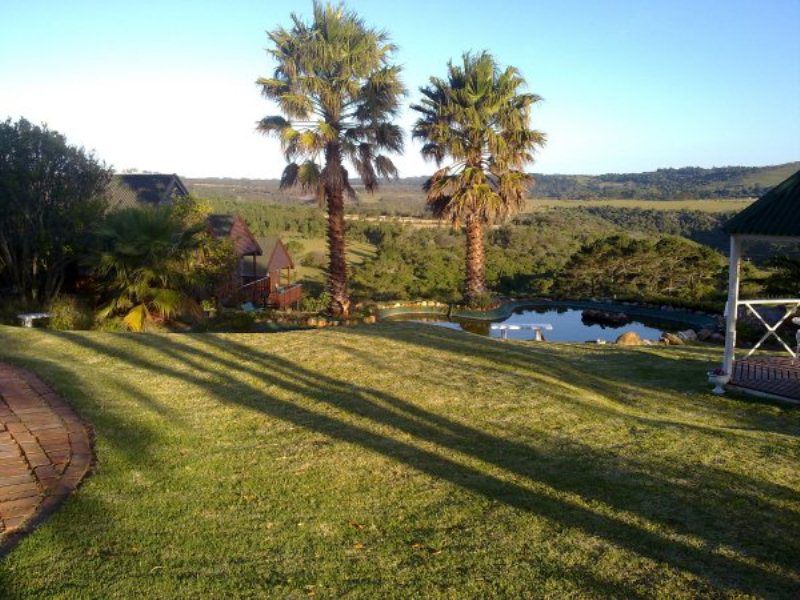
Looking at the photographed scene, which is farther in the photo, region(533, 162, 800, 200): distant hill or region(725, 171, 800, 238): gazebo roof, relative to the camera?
region(533, 162, 800, 200): distant hill

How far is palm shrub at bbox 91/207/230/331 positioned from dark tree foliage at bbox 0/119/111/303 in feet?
5.03

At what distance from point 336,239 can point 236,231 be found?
6358mm

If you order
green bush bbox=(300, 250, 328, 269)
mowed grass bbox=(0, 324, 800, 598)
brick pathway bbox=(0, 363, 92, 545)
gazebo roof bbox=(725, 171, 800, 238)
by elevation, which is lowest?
green bush bbox=(300, 250, 328, 269)

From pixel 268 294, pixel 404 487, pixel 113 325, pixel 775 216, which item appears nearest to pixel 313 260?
pixel 268 294

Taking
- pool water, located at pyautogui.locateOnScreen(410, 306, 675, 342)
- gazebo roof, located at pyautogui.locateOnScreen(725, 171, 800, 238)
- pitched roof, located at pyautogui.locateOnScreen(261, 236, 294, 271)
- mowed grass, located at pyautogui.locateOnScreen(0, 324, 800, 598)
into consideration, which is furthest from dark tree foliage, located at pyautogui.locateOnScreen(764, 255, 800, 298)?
pitched roof, located at pyautogui.locateOnScreen(261, 236, 294, 271)

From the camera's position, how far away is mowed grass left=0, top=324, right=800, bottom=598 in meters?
3.56

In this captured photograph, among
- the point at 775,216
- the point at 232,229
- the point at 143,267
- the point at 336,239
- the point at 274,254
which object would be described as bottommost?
the point at 274,254

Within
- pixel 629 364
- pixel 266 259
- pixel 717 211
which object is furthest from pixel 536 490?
pixel 717 211

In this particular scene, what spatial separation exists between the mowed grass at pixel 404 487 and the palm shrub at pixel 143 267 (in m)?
5.21

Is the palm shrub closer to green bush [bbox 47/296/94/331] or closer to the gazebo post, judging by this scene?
green bush [bbox 47/296/94/331]

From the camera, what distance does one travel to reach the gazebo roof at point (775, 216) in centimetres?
805

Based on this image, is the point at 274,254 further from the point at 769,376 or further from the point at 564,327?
the point at 769,376

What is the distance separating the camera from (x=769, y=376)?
903cm

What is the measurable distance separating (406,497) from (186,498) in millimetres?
1554
